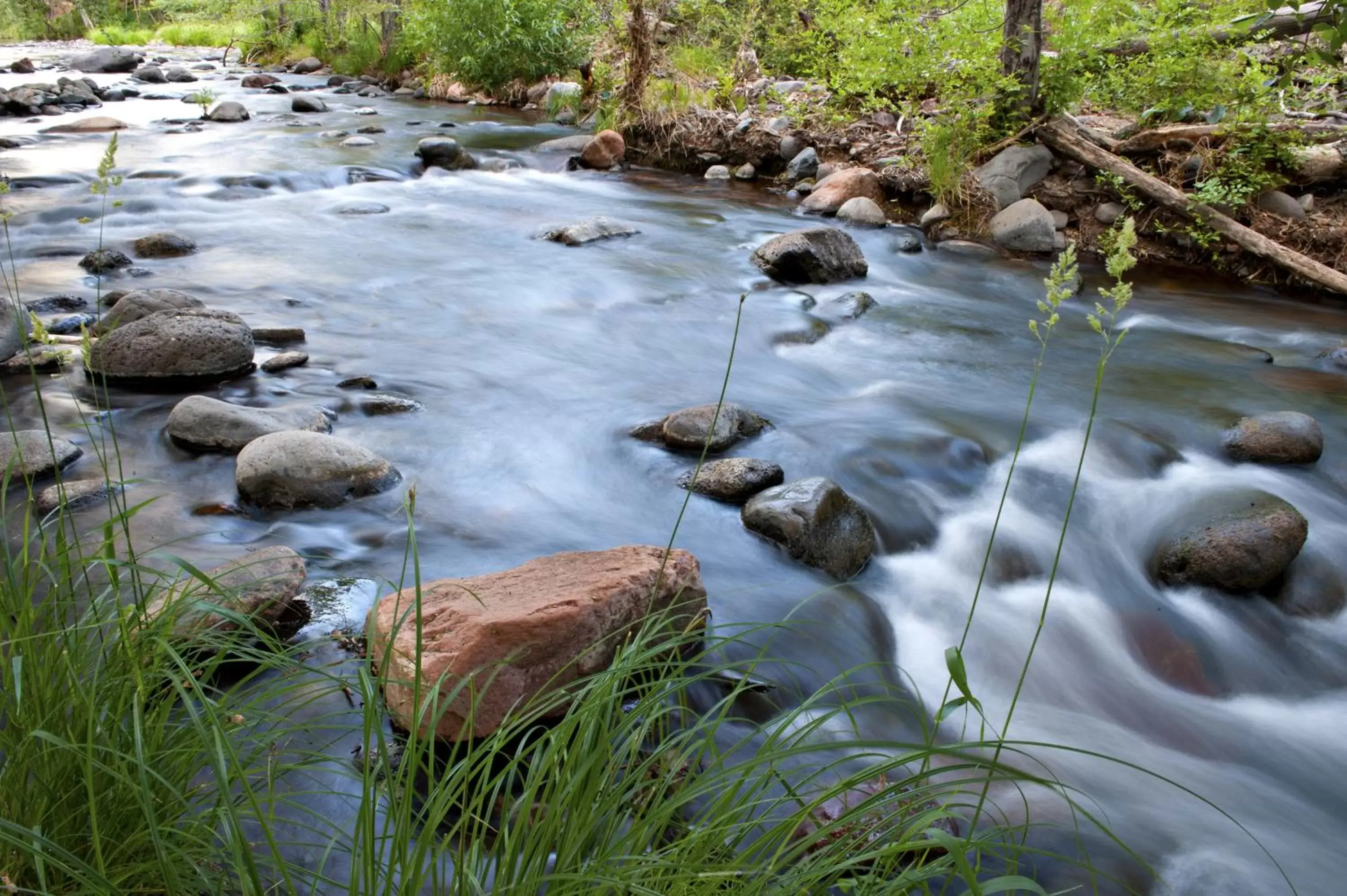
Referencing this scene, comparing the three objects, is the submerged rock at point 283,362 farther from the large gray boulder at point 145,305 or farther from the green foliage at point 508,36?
the green foliage at point 508,36

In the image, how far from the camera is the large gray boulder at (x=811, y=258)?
7930mm

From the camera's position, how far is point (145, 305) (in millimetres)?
5824

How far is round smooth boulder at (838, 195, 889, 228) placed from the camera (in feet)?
32.3

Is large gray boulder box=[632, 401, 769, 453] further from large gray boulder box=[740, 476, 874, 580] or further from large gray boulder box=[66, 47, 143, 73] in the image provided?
large gray boulder box=[66, 47, 143, 73]

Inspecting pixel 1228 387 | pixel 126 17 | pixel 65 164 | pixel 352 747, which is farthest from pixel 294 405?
pixel 126 17

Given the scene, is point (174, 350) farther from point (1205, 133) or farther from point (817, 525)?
point (1205, 133)

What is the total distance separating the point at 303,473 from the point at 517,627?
1854 millimetres

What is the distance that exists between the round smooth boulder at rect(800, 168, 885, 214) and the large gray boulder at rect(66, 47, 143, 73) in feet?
66.4

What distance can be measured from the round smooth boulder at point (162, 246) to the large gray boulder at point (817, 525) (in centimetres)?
607

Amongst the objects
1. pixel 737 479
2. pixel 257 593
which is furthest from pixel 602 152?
pixel 257 593

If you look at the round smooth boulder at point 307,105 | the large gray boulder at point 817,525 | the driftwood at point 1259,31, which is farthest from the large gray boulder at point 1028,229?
the round smooth boulder at point 307,105

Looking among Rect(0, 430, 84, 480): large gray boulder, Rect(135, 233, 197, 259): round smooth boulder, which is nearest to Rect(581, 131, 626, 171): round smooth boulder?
Rect(135, 233, 197, 259): round smooth boulder

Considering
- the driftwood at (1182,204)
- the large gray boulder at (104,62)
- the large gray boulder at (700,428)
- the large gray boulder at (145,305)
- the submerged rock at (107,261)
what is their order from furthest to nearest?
the large gray boulder at (104,62), the driftwood at (1182,204), the submerged rock at (107,261), the large gray boulder at (145,305), the large gray boulder at (700,428)

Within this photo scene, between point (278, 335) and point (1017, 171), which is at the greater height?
point (1017, 171)
